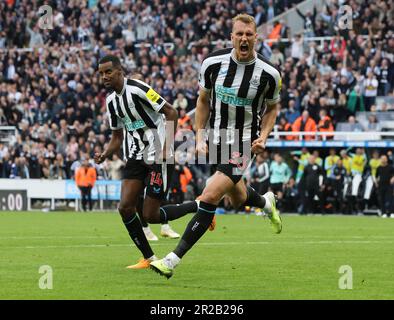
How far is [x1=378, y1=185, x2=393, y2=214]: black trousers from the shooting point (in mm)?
27266

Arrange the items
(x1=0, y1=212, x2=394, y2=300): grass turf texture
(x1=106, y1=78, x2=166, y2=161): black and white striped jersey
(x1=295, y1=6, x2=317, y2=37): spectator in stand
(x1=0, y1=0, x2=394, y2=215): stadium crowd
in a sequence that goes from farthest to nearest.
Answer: (x1=295, y1=6, x2=317, y2=37): spectator in stand, (x1=0, y1=0, x2=394, y2=215): stadium crowd, (x1=106, y1=78, x2=166, y2=161): black and white striped jersey, (x1=0, y1=212, x2=394, y2=300): grass turf texture

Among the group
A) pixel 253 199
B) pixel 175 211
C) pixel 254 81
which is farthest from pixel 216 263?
pixel 254 81

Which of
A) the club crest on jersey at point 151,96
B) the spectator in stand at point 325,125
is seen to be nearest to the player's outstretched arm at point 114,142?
the club crest on jersey at point 151,96

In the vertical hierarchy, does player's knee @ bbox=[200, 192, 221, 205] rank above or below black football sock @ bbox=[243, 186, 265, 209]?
above

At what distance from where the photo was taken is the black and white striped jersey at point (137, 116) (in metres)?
12.7

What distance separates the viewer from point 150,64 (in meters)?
35.2

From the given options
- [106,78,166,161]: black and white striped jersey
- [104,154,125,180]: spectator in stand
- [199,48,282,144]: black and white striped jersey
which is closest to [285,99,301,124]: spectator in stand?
[104,154,125,180]: spectator in stand

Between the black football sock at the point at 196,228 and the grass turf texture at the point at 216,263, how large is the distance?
1.17ft

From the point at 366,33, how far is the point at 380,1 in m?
1.23

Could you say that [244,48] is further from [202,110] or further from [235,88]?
[202,110]

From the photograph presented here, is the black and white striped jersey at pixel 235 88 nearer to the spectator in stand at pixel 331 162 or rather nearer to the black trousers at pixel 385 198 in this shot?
the black trousers at pixel 385 198

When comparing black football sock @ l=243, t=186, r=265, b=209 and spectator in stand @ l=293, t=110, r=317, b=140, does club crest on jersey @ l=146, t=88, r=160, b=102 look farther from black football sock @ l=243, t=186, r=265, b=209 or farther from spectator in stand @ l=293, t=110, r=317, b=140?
spectator in stand @ l=293, t=110, r=317, b=140

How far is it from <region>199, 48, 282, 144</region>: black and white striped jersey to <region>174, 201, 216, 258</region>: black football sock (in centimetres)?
97
